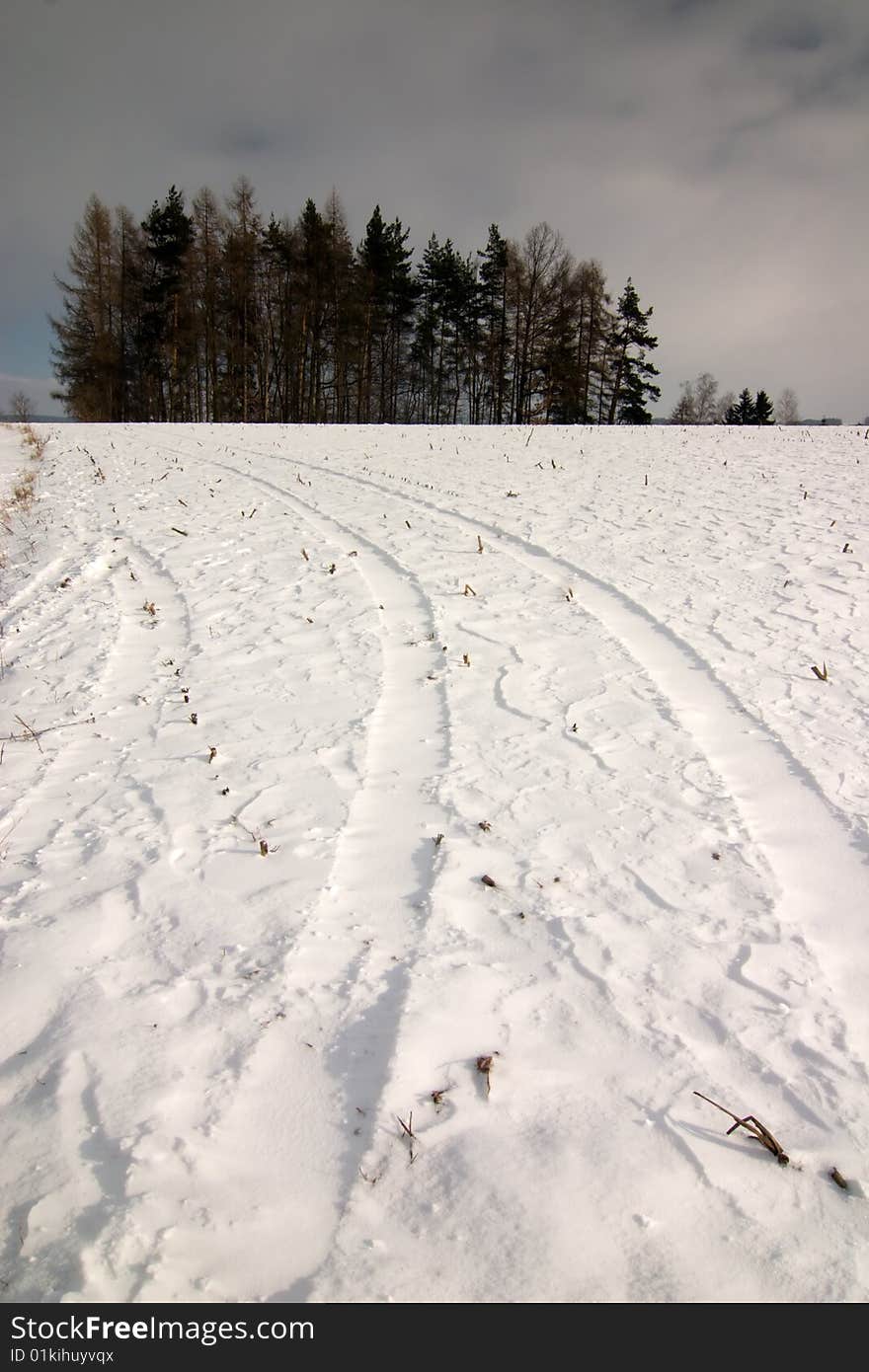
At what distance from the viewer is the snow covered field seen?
5.02ft

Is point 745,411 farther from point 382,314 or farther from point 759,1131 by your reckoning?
point 759,1131

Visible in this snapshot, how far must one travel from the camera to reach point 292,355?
3478 centimetres

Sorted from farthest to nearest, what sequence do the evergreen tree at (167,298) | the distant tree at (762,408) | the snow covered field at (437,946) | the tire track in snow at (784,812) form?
the distant tree at (762,408) → the evergreen tree at (167,298) → the tire track in snow at (784,812) → the snow covered field at (437,946)

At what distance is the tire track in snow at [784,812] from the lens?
224 centimetres

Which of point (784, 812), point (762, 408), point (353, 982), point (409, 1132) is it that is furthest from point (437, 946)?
point (762, 408)

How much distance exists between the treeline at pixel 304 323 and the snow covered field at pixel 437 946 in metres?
32.9

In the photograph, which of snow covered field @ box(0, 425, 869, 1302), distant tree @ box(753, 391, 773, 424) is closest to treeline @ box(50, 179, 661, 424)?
distant tree @ box(753, 391, 773, 424)

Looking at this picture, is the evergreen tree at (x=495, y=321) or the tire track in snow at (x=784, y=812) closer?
the tire track in snow at (x=784, y=812)

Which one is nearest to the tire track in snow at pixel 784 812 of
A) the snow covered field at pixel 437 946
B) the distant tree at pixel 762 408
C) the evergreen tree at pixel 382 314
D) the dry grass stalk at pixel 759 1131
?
the snow covered field at pixel 437 946

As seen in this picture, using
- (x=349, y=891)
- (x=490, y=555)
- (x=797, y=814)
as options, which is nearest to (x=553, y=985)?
(x=349, y=891)

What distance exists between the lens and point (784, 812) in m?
2.86

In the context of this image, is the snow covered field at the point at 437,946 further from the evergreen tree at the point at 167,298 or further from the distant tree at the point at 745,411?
the distant tree at the point at 745,411

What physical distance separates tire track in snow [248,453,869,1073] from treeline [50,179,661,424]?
33567mm
